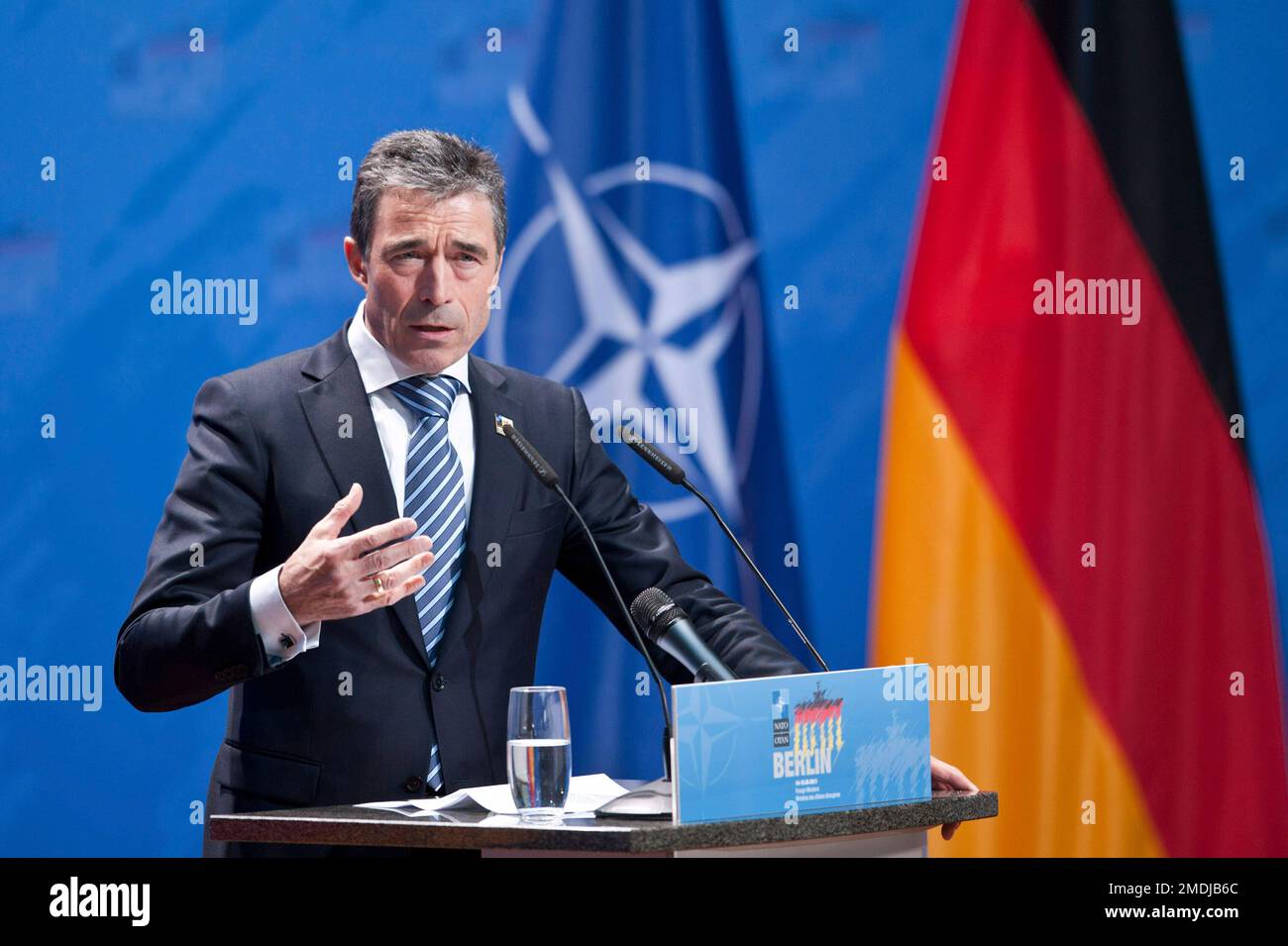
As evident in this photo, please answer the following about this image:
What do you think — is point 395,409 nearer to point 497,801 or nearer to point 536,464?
point 536,464

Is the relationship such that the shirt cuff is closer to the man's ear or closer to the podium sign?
the podium sign

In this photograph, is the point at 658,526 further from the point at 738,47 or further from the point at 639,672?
the point at 738,47

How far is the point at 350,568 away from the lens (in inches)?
82.4

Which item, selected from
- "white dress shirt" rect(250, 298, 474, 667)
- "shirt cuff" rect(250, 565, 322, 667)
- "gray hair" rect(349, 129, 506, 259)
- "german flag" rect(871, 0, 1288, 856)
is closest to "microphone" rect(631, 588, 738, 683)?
"shirt cuff" rect(250, 565, 322, 667)

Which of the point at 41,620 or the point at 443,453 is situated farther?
the point at 41,620

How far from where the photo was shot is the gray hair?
2764mm

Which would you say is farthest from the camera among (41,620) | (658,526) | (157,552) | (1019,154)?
(1019,154)

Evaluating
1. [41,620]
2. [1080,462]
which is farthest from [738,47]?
[41,620]

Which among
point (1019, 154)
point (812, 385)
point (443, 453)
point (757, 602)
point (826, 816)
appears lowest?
point (826, 816)

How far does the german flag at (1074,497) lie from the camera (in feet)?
12.0

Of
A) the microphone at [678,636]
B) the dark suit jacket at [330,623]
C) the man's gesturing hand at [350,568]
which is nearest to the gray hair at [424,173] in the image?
the dark suit jacket at [330,623]

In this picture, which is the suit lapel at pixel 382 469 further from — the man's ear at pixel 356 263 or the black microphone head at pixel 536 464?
the black microphone head at pixel 536 464

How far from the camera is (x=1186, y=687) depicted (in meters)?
3.67

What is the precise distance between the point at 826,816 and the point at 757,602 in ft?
5.39
